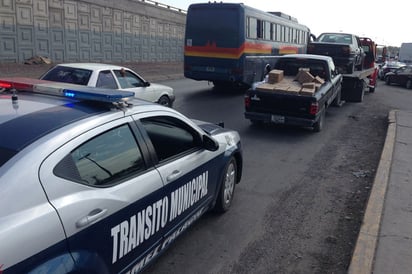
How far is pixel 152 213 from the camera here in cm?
310

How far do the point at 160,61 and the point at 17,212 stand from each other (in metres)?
38.8

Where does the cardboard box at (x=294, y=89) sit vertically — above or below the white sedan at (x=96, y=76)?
below

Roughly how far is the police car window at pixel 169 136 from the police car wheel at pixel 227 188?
86 centimetres

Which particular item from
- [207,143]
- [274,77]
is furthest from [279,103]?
[207,143]

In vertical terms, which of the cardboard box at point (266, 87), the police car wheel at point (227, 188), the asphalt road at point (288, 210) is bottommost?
the asphalt road at point (288, 210)

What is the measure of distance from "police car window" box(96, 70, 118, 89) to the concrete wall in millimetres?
17837

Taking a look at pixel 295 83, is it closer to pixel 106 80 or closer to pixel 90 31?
pixel 106 80

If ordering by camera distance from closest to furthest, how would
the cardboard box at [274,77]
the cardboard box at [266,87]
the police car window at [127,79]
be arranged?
the police car window at [127,79] → the cardboard box at [266,87] → the cardboard box at [274,77]

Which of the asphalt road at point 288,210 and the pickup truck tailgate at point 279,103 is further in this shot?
the pickup truck tailgate at point 279,103

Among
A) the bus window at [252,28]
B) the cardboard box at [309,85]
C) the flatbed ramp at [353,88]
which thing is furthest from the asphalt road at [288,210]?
the bus window at [252,28]

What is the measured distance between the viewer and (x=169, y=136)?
12.7 ft

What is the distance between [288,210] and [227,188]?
0.92 m

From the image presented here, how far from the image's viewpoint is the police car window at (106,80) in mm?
8370

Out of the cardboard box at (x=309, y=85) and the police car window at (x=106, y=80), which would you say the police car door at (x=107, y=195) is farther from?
the cardboard box at (x=309, y=85)
